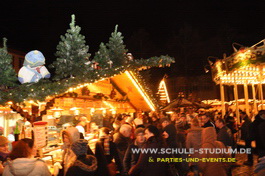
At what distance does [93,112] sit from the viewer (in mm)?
12188

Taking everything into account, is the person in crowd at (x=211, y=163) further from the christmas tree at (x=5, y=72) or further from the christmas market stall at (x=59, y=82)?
the christmas tree at (x=5, y=72)

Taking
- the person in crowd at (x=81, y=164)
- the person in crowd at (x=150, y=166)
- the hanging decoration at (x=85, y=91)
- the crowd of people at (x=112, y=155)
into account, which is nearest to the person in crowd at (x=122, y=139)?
the crowd of people at (x=112, y=155)

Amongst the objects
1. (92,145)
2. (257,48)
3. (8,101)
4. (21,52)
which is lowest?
(92,145)

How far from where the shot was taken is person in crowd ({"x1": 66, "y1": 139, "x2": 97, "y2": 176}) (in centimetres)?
363

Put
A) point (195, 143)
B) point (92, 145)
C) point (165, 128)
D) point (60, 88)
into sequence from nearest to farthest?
point (195, 143), point (60, 88), point (165, 128), point (92, 145)

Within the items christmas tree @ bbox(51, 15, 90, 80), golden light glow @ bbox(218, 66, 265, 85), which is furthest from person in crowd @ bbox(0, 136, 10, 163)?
golden light glow @ bbox(218, 66, 265, 85)

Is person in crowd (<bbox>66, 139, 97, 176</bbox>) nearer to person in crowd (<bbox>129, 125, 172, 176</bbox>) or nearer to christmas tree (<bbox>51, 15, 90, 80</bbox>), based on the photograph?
person in crowd (<bbox>129, 125, 172, 176</bbox>)

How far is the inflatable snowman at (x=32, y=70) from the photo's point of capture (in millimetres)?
8427

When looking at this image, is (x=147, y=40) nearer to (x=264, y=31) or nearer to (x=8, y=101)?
(x=264, y=31)

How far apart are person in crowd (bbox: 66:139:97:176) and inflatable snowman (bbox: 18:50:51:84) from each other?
5342 millimetres

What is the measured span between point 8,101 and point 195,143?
16.0ft

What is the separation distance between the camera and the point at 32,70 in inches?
338

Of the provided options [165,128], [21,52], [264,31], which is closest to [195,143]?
[165,128]

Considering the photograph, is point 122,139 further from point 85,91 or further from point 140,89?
point 140,89
